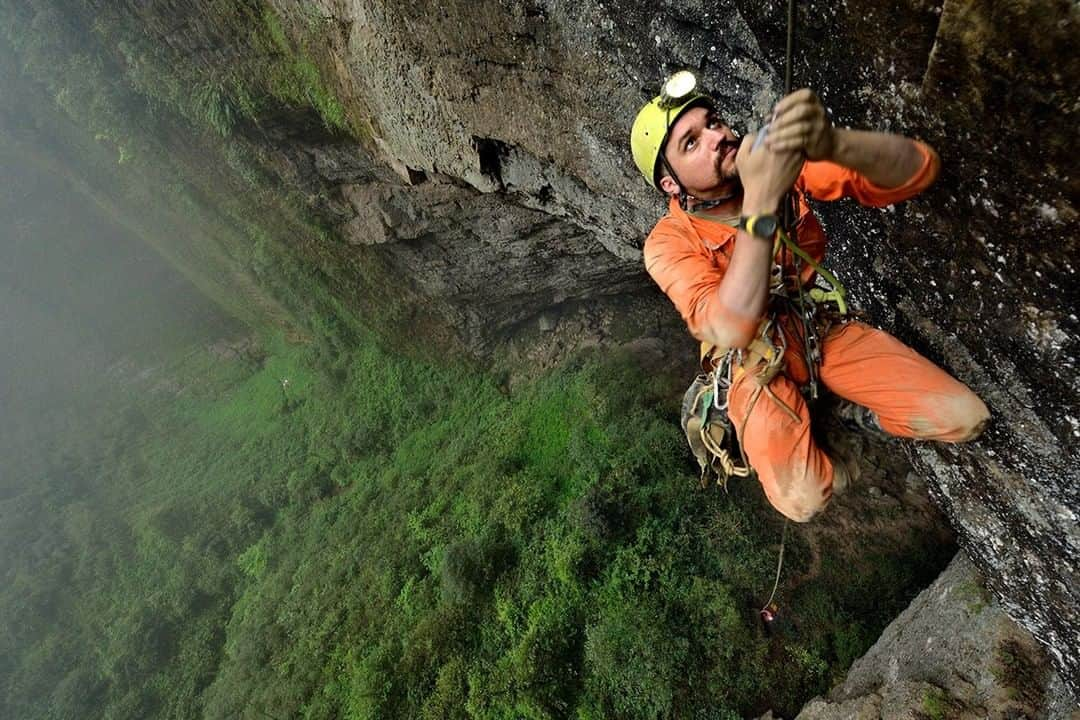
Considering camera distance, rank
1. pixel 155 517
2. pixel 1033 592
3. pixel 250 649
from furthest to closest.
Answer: pixel 155 517 < pixel 250 649 < pixel 1033 592

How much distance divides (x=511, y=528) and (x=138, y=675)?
10.3m

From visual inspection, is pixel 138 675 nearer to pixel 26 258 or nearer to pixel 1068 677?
pixel 1068 677

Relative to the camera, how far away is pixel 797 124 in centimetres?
179

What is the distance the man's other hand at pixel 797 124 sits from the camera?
1.79 meters

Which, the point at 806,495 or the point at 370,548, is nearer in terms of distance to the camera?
the point at 806,495

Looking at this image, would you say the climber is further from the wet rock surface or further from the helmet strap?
the wet rock surface

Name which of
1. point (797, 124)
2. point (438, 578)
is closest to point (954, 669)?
point (797, 124)

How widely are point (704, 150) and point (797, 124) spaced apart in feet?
1.91

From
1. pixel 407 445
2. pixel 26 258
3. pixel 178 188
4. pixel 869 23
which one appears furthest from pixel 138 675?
pixel 26 258

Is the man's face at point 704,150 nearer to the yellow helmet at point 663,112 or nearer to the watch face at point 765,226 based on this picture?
the yellow helmet at point 663,112

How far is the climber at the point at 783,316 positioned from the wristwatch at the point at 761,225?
0.44 feet

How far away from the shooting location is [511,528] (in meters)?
8.91

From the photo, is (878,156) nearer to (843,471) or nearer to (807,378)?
(807,378)

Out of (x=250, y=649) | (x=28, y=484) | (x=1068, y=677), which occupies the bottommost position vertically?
(x=28, y=484)
